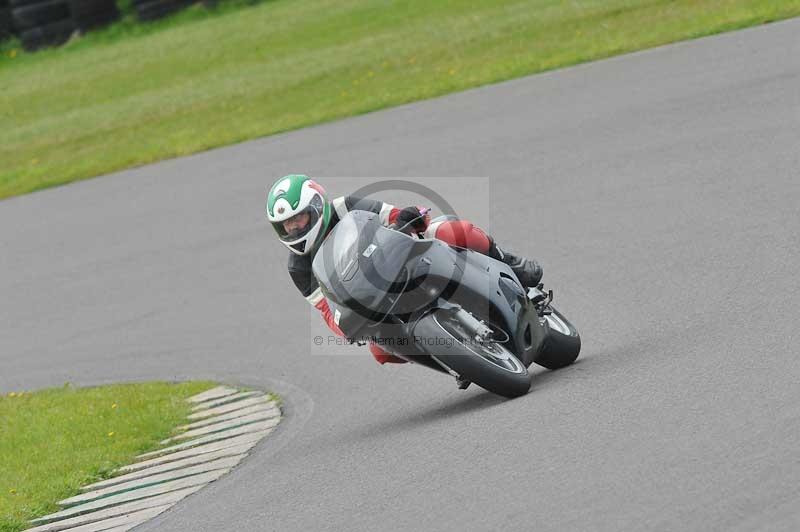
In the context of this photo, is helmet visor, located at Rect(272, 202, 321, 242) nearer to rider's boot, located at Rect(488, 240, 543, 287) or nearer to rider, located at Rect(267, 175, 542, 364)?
rider, located at Rect(267, 175, 542, 364)

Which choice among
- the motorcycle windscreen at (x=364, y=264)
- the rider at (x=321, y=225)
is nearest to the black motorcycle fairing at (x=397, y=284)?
the motorcycle windscreen at (x=364, y=264)

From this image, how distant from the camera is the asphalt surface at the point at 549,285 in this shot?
5781mm

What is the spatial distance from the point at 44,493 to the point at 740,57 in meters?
10.2

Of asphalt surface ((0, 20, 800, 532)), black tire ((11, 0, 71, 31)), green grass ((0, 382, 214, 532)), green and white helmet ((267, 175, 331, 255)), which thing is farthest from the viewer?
black tire ((11, 0, 71, 31))

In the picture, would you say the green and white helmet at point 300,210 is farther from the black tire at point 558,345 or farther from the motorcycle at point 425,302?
the black tire at point 558,345

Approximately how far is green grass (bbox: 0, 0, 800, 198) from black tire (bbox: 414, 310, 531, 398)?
11243mm

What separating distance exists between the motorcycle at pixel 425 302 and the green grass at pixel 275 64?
11.0 metres

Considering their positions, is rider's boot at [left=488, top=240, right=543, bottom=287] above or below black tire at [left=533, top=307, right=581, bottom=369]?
above

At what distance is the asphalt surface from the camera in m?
5.78

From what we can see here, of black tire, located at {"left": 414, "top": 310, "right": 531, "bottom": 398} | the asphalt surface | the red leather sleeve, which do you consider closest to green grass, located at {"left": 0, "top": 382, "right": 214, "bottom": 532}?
the asphalt surface

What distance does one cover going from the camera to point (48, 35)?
107 feet

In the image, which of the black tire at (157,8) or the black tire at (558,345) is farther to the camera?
the black tire at (157,8)

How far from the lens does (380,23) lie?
2631 centimetres

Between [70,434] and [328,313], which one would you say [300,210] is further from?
[70,434]
